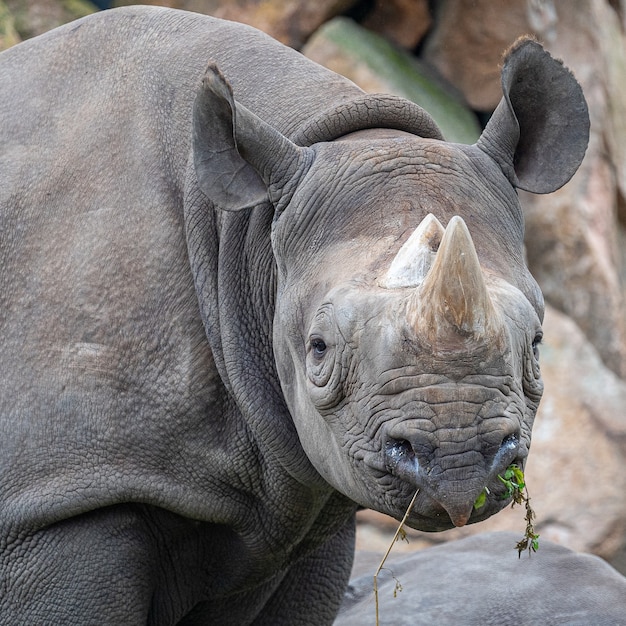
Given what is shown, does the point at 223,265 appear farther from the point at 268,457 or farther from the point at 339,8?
the point at 339,8

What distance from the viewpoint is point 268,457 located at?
4.66m

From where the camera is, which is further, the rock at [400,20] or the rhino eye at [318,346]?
the rock at [400,20]

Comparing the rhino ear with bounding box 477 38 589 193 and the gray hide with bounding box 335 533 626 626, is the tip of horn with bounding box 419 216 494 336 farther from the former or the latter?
the gray hide with bounding box 335 533 626 626

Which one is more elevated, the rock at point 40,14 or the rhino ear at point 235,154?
the rhino ear at point 235,154

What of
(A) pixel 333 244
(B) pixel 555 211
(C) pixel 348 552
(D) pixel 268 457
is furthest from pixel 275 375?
(B) pixel 555 211

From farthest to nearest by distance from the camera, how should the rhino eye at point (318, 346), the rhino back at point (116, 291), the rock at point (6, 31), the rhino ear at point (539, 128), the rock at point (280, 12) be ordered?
the rock at point (280, 12), the rock at point (6, 31), the rhino back at point (116, 291), the rhino ear at point (539, 128), the rhino eye at point (318, 346)

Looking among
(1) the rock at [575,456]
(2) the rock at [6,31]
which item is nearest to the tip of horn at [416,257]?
(2) the rock at [6,31]

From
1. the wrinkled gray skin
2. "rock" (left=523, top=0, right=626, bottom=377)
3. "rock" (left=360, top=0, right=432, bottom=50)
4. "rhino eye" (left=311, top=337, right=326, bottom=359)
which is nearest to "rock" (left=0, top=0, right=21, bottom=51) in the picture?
"rock" (left=360, top=0, right=432, bottom=50)

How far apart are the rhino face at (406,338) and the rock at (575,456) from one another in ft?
19.3

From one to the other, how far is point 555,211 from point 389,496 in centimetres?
725

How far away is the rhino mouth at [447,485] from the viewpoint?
138 inches

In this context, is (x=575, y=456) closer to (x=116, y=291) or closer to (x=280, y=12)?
(x=280, y=12)

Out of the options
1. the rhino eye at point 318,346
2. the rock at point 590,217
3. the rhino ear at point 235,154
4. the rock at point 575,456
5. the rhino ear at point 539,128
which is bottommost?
the rock at point 575,456

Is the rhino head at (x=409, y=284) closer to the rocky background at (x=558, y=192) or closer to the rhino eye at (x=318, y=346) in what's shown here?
the rhino eye at (x=318, y=346)
